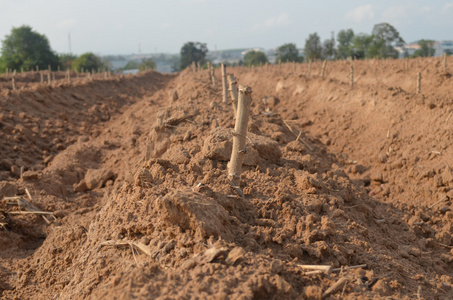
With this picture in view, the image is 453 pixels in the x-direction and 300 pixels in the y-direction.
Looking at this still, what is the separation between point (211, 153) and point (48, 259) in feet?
7.21

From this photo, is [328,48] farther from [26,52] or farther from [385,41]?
[26,52]

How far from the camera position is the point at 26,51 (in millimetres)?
43031

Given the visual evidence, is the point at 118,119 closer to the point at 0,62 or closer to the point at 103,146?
the point at 103,146

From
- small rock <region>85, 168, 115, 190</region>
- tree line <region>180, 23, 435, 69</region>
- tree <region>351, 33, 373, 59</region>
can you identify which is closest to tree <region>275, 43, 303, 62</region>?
tree line <region>180, 23, 435, 69</region>

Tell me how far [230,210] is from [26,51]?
152ft

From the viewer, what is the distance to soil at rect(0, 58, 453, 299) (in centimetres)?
279

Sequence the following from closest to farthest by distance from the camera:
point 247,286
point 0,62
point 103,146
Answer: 1. point 247,286
2. point 103,146
3. point 0,62

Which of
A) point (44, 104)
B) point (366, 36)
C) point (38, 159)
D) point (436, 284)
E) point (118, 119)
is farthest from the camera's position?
point (366, 36)

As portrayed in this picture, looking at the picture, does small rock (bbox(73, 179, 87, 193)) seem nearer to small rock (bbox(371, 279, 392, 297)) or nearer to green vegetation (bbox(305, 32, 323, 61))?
small rock (bbox(371, 279, 392, 297))

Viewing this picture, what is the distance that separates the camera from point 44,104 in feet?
42.0

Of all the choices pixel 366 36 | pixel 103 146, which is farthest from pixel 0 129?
pixel 366 36

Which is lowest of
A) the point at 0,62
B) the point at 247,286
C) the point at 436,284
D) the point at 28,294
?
the point at 28,294

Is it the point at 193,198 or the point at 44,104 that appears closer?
the point at 193,198

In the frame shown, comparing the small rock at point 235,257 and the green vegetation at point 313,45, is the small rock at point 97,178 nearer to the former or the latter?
the small rock at point 235,257
